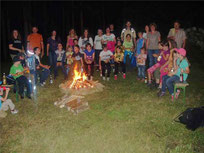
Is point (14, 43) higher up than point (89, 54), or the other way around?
point (14, 43)

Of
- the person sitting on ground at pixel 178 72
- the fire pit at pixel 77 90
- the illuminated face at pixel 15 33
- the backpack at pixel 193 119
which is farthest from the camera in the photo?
the illuminated face at pixel 15 33

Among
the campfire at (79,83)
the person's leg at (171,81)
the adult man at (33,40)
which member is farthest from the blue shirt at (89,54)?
the person's leg at (171,81)

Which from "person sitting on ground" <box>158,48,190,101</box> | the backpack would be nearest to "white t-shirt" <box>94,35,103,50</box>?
"person sitting on ground" <box>158,48,190,101</box>

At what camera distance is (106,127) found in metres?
5.55

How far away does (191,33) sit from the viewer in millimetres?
18141

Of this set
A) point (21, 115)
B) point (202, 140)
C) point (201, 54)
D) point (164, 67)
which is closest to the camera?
point (202, 140)

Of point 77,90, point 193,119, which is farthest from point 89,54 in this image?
point 193,119

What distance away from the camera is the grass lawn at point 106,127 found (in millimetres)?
4762

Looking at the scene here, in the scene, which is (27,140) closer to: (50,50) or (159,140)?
(159,140)

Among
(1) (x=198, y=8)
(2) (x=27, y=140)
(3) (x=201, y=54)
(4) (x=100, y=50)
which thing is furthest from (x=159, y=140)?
(1) (x=198, y=8)

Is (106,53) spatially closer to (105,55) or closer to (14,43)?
(105,55)

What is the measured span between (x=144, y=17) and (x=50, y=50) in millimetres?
16165

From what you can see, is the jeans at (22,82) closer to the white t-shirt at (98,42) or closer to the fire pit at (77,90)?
the fire pit at (77,90)

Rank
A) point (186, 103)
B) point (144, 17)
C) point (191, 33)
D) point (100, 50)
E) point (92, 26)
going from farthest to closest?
point (92, 26) < point (144, 17) < point (191, 33) < point (100, 50) < point (186, 103)
